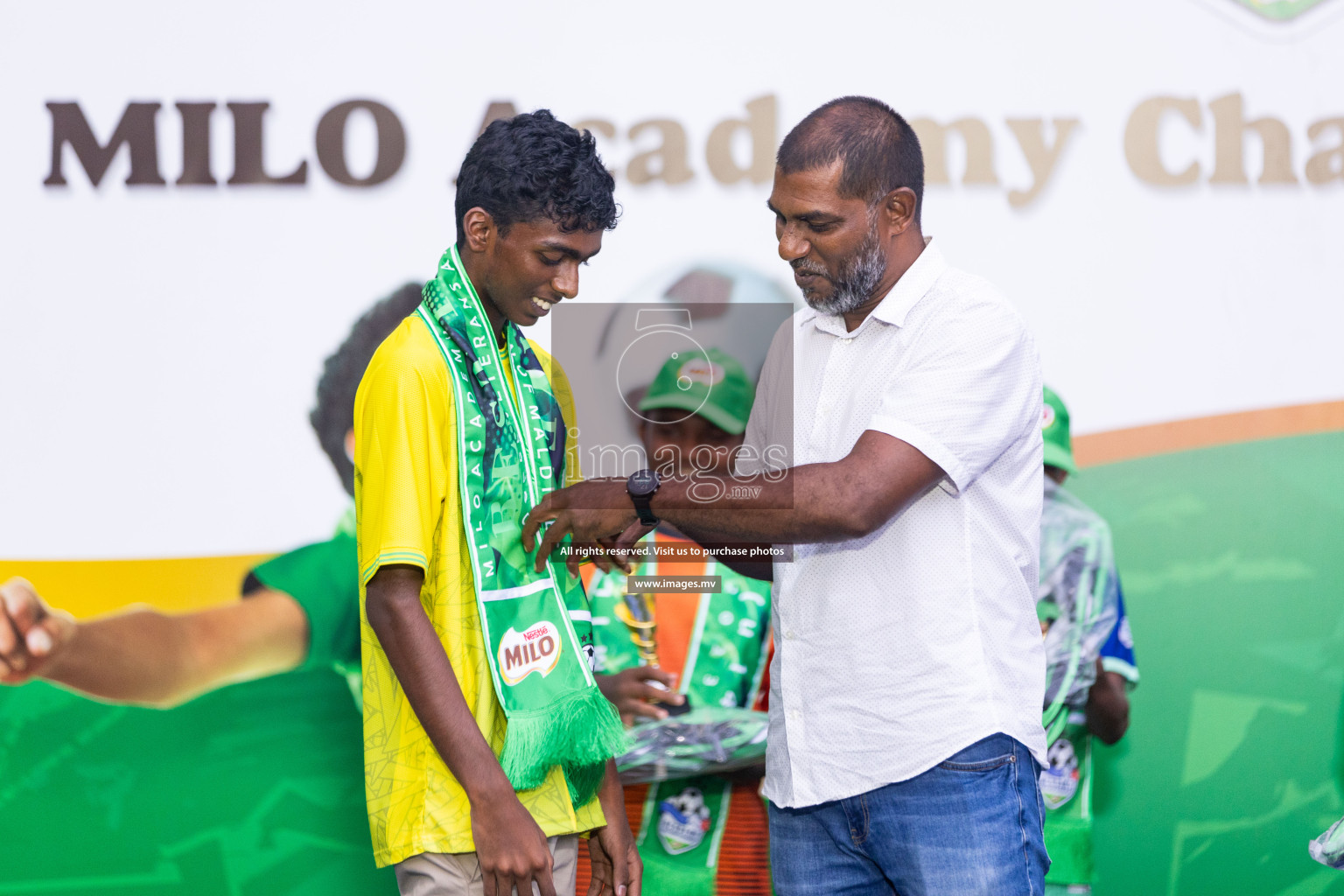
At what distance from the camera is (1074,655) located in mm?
2955

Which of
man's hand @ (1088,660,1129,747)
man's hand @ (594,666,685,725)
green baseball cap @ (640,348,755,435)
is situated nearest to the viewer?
man's hand @ (594,666,685,725)

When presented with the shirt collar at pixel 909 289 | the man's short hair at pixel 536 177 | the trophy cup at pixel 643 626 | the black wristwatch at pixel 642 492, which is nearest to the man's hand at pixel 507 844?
the black wristwatch at pixel 642 492

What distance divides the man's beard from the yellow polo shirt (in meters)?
0.70

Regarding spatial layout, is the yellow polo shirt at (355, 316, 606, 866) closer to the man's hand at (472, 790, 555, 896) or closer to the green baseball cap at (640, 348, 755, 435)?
the man's hand at (472, 790, 555, 896)

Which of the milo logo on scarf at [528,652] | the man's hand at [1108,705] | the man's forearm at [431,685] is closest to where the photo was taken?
the man's forearm at [431,685]

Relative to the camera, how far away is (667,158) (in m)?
3.14

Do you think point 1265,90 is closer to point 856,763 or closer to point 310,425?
point 856,763

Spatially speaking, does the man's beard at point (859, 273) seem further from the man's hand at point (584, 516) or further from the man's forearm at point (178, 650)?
the man's forearm at point (178, 650)

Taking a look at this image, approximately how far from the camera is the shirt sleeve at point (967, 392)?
1.72 m

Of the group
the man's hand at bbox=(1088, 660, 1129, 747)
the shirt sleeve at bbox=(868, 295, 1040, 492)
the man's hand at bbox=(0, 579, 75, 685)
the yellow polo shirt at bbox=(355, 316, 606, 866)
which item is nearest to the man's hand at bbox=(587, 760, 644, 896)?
the yellow polo shirt at bbox=(355, 316, 606, 866)

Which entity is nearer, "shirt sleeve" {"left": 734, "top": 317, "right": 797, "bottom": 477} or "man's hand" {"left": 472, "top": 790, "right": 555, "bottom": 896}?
"man's hand" {"left": 472, "top": 790, "right": 555, "bottom": 896}

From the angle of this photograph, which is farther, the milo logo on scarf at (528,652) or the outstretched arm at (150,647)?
the outstretched arm at (150,647)

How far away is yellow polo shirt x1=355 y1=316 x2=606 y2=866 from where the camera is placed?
5.15 ft

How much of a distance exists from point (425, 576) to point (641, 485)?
1.18ft
